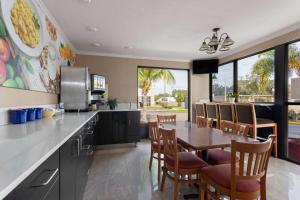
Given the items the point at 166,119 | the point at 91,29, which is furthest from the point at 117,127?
the point at 91,29

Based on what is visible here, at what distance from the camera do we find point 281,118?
3193mm

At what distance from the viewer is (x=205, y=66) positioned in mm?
5070

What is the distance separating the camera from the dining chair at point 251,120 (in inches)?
122

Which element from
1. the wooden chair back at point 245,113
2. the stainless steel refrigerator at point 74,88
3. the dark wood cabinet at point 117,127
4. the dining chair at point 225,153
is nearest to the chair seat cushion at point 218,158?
the dining chair at point 225,153

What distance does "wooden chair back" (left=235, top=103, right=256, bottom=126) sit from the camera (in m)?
3.12

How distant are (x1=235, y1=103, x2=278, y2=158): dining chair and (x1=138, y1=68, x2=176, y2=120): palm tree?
2.53 m

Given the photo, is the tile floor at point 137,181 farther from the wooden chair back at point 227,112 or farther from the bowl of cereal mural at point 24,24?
the bowl of cereal mural at point 24,24

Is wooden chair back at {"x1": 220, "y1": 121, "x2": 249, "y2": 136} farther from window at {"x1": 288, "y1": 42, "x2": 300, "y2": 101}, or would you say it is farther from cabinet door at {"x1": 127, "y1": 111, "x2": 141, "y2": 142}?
cabinet door at {"x1": 127, "y1": 111, "x2": 141, "y2": 142}

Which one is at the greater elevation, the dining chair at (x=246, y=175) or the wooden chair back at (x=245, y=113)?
the wooden chair back at (x=245, y=113)

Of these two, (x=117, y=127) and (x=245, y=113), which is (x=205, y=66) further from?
(x=117, y=127)

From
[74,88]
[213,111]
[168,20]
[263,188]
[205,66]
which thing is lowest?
[263,188]

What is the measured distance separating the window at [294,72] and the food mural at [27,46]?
406cm

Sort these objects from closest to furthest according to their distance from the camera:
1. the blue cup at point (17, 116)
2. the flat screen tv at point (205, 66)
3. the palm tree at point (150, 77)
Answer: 1. the blue cup at point (17, 116)
2. the flat screen tv at point (205, 66)
3. the palm tree at point (150, 77)

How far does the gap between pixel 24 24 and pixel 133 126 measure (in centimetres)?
289
